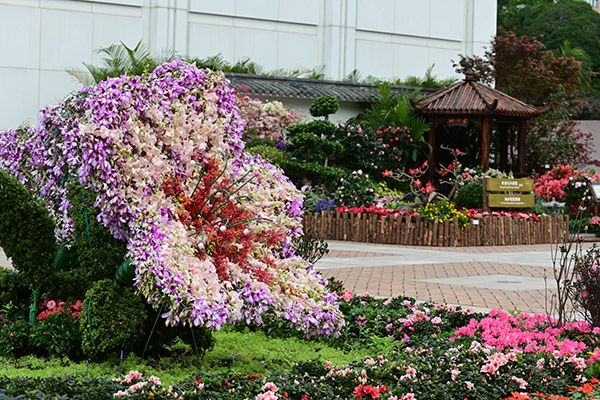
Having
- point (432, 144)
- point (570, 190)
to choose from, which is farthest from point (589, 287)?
point (432, 144)

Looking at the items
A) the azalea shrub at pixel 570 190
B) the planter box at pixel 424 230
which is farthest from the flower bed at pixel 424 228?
the azalea shrub at pixel 570 190

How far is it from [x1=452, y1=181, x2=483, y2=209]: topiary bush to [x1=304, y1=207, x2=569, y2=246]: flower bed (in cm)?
110

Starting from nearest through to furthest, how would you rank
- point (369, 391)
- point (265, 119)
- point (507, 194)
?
1. point (369, 391)
2. point (507, 194)
3. point (265, 119)

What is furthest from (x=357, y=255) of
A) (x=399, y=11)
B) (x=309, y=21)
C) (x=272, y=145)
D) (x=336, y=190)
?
(x=399, y=11)

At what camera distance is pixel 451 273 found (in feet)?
36.0

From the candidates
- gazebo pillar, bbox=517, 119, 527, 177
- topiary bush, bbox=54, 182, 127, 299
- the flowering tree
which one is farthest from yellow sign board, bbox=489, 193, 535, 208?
topiary bush, bbox=54, 182, 127, 299

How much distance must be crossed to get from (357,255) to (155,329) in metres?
8.79

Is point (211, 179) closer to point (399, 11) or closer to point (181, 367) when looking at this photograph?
point (181, 367)

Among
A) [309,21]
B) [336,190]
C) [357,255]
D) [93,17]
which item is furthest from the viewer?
[309,21]

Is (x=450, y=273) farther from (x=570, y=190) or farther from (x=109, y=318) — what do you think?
(x=570, y=190)

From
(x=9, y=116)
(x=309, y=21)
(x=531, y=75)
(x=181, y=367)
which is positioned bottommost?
(x=181, y=367)

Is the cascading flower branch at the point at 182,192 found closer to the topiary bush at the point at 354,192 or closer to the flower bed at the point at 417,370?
the flower bed at the point at 417,370

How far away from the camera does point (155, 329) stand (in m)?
4.88

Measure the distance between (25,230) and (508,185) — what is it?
48.0 feet
